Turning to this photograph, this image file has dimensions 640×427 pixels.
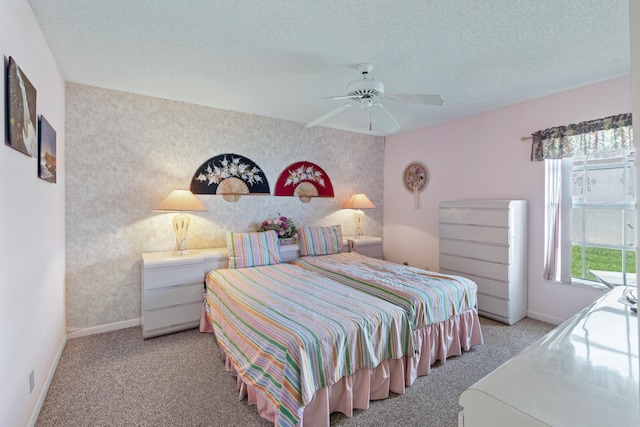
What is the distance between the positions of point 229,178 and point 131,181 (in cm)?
105

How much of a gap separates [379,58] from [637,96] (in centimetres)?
232

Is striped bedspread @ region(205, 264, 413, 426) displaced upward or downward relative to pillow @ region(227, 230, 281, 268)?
downward

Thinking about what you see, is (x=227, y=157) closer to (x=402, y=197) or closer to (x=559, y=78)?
(x=402, y=197)

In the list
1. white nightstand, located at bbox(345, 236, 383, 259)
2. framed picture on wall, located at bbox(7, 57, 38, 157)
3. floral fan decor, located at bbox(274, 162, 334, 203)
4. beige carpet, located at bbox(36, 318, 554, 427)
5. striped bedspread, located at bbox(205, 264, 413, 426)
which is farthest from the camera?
white nightstand, located at bbox(345, 236, 383, 259)

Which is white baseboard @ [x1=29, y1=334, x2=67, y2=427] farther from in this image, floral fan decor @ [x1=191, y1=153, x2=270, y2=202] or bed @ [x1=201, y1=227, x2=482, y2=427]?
floral fan decor @ [x1=191, y1=153, x2=270, y2=202]

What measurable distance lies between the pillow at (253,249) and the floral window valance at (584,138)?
311 cm

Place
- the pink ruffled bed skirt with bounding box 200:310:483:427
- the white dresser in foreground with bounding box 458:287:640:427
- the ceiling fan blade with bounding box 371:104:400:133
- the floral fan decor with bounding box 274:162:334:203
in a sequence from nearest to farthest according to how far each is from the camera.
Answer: the white dresser in foreground with bounding box 458:287:640:427, the pink ruffled bed skirt with bounding box 200:310:483:427, the ceiling fan blade with bounding box 371:104:400:133, the floral fan decor with bounding box 274:162:334:203

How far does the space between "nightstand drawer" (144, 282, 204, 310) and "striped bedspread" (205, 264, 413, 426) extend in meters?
0.58

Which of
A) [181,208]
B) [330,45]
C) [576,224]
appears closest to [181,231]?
[181,208]

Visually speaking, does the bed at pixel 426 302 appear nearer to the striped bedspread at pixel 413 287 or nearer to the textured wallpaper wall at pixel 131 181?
the striped bedspread at pixel 413 287

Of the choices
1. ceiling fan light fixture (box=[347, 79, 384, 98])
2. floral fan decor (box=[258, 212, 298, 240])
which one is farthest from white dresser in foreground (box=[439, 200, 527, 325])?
floral fan decor (box=[258, 212, 298, 240])

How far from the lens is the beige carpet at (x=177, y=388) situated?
1.90 meters

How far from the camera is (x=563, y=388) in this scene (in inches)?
32.9

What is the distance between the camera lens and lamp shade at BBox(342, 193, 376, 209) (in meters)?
4.56
